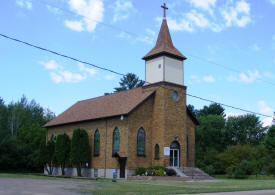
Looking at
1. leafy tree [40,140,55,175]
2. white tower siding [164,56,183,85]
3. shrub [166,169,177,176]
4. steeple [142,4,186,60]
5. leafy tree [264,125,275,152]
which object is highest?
steeple [142,4,186,60]

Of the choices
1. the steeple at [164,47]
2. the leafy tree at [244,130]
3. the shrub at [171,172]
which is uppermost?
the steeple at [164,47]

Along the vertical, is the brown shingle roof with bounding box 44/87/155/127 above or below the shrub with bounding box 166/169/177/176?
above

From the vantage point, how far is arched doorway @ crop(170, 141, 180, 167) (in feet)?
118

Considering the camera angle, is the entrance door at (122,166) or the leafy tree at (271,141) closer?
the entrance door at (122,166)

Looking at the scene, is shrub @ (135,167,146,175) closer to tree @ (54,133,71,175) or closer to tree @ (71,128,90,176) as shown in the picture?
tree @ (71,128,90,176)

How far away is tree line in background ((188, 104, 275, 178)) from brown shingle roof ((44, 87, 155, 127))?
14552 mm

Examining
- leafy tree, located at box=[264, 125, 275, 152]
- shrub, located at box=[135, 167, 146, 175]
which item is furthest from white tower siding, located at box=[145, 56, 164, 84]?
leafy tree, located at box=[264, 125, 275, 152]

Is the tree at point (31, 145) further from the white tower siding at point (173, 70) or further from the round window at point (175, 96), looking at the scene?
the white tower siding at point (173, 70)

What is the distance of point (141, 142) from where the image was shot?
1404 inches

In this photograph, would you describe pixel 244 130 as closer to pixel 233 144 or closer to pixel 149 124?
pixel 233 144

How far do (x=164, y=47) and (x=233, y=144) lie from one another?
123 feet

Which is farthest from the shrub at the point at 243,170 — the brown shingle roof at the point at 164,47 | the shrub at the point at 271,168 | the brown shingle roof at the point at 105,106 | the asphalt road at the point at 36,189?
the asphalt road at the point at 36,189

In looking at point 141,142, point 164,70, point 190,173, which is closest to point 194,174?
point 190,173

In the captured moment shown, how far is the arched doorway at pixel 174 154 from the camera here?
3594cm
